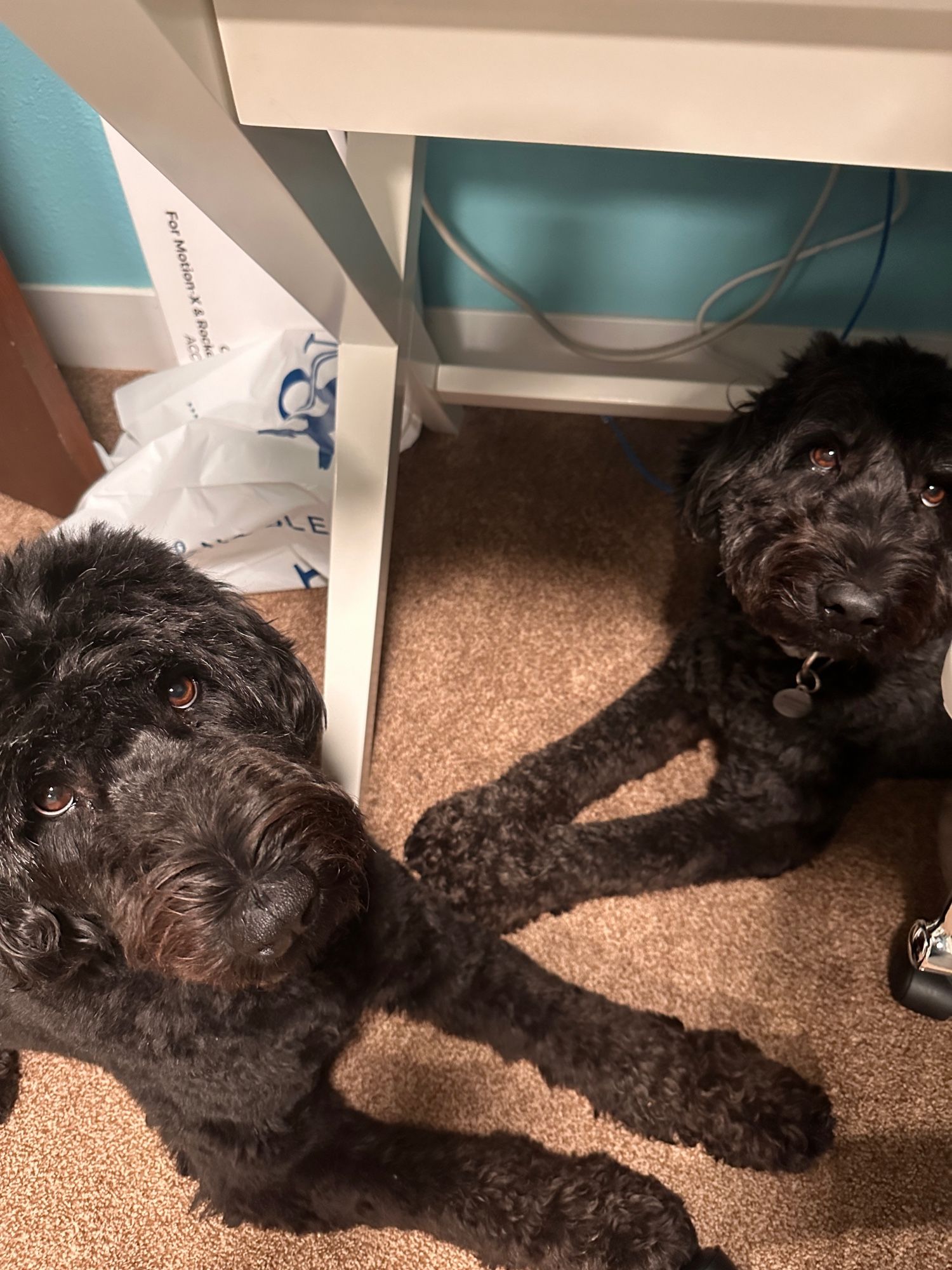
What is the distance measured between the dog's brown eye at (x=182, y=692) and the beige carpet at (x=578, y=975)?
0.62 metres

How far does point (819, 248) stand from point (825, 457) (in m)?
0.60

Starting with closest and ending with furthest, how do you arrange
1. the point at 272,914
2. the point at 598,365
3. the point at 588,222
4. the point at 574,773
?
the point at 272,914
the point at 574,773
the point at 588,222
the point at 598,365

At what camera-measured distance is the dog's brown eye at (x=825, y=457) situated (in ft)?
3.45

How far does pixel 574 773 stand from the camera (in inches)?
53.5

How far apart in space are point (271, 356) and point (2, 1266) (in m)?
1.44

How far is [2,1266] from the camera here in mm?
1183

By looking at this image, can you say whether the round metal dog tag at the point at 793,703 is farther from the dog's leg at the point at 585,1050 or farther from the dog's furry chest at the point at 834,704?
the dog's leg at the point at 585,1050

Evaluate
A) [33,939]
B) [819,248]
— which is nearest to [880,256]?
[819,248]

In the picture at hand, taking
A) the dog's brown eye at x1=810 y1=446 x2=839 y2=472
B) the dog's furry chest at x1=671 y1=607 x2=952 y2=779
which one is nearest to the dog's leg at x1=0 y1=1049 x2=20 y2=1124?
the dog's furry chest at x1=671 y1=607 x2=952 y2=779

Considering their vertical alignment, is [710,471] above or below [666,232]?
below

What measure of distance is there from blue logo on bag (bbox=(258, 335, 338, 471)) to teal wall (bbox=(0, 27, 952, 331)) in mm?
248

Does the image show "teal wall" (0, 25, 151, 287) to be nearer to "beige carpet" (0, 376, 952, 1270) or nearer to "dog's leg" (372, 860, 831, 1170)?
"beige carpet" (0, 376, 952, 1270)

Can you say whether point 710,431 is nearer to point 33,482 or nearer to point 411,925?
point 411,925

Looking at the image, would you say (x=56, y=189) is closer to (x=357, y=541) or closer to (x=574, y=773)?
(x=357, y=541)
